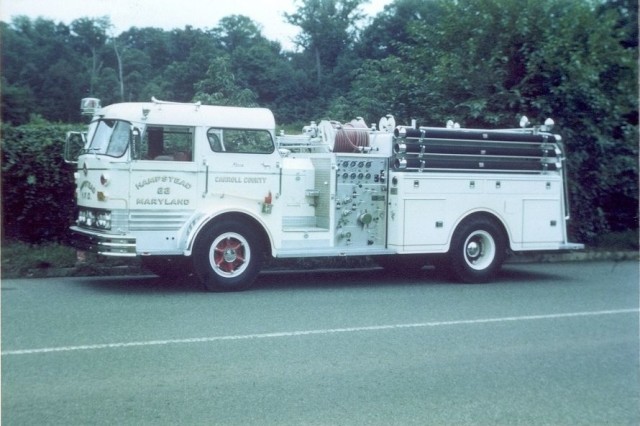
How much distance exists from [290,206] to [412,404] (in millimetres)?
6388

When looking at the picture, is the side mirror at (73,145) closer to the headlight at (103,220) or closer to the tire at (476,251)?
the headlight at (103,220)

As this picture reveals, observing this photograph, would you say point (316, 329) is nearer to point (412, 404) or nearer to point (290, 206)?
point (412, 404)

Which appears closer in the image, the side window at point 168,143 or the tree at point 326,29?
the side window at point 168,143

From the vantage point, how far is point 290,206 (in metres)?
12.4

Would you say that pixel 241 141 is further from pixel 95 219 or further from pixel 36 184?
pixel 36 184

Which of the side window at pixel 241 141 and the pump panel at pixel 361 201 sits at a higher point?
the side window at pixel 241 141

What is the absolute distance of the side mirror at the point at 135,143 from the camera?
11062mm

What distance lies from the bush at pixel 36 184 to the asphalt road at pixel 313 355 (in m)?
1.92

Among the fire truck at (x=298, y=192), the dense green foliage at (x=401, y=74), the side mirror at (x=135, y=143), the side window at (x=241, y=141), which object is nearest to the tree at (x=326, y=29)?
the dense green foliage at (x=401, y=74)

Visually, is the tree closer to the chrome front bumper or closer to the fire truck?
the fire truck

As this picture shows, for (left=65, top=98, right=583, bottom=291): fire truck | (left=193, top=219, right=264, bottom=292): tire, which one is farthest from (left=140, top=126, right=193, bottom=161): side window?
(left=193, top=219, right=264, bottom=292): tire

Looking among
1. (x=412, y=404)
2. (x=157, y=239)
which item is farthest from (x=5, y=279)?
(x=412, y=404)

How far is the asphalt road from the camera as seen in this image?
20.1ft

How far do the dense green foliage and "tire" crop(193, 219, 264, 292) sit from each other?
3.64m
